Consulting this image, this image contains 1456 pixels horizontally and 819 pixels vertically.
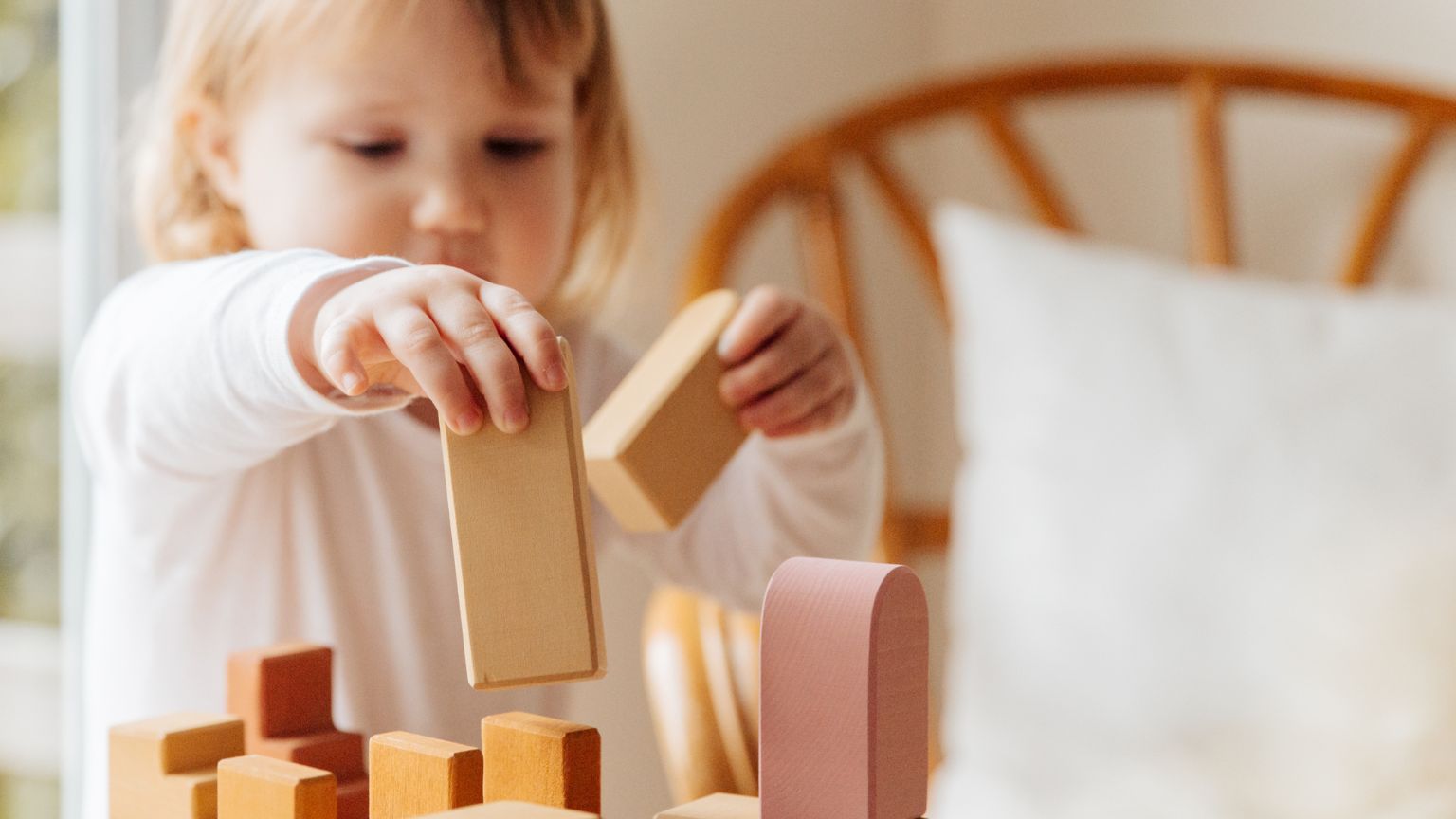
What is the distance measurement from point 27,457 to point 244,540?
1.35 feet

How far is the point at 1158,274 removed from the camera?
2.50 feet

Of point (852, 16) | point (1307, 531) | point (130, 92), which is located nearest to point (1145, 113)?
point (852, 16)

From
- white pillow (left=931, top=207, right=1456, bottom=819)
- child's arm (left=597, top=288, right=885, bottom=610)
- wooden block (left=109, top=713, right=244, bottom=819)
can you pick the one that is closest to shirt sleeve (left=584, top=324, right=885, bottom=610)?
child's arm (left=597, top=288, right=885, bottom=610)

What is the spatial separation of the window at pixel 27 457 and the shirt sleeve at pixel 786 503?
0.39 meters

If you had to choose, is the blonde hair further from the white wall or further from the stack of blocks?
the white wall

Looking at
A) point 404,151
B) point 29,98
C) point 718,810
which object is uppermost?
point 29,98

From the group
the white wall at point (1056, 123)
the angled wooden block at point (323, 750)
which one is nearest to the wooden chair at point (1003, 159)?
the white wall at point (1056, 123)

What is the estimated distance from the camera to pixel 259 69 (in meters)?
0.22

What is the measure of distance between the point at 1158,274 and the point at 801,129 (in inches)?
11.5

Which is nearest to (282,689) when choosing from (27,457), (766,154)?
(27,457)

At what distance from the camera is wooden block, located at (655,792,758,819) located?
0.68ft

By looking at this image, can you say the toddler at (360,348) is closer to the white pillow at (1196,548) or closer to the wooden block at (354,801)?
the wooden block at (354,801)

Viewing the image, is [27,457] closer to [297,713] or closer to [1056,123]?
[297,713]

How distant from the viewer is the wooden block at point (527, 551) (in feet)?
0.61
